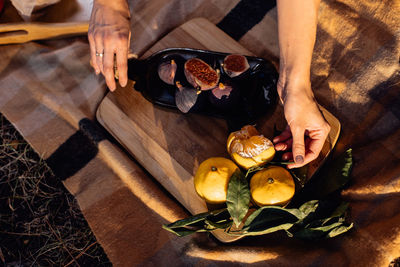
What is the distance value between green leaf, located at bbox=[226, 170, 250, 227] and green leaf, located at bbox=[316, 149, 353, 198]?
364 mm

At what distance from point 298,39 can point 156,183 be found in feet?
2.89

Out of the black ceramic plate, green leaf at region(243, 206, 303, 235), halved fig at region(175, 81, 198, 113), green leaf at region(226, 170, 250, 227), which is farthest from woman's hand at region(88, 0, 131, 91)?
green leaf at region(243, 206, 303, 235)

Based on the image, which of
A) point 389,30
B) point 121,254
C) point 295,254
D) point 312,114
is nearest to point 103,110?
point 121,254

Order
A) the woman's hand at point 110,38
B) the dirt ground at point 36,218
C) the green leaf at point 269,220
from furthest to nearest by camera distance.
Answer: the dirt ground at point 36,218 → the woman's hand at point 110,38 → the green leaf at point 269,220

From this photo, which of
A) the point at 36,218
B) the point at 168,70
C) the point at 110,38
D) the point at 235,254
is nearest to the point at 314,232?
the point at 235,254

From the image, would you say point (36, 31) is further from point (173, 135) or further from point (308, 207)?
point (308, 207)

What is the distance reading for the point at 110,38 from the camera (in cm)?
127

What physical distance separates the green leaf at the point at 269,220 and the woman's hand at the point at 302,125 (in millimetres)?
181

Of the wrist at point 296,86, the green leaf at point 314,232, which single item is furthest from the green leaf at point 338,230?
the wrist at point 296,86

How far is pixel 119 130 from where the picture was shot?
1.42 metres

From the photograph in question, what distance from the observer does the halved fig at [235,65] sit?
1.25 metres

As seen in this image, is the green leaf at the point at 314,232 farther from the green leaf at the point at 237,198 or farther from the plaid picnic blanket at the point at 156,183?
the green leaf at the point at 237,198

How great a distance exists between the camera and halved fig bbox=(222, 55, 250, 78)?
125 centimetres

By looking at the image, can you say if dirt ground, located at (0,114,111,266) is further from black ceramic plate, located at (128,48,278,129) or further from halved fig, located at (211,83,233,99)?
halved fig, located at (211,83,233,99)
